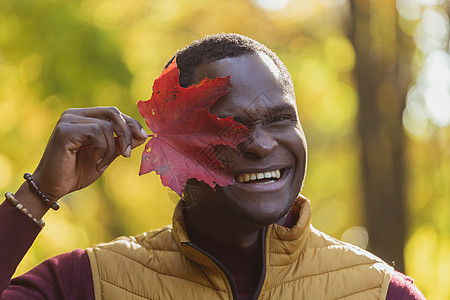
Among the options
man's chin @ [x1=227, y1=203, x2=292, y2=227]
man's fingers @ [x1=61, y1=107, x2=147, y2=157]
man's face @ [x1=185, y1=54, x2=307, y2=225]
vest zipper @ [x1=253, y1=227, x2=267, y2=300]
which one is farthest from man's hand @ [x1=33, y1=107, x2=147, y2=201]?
vest zipper @ [x1=253, y1=227, x2=267, y2=300]

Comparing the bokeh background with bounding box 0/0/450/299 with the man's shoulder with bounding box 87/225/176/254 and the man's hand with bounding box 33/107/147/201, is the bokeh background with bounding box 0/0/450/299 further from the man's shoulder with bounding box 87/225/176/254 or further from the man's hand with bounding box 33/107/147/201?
the man's hand with bounding box 33/107/147/201

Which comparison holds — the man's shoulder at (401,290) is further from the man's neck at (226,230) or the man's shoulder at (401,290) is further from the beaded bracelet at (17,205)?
the beaded bracelet at (17,205)

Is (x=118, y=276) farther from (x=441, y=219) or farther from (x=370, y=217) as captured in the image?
(x=441, y=219)

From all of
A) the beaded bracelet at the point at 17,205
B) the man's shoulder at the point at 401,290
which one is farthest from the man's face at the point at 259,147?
the beaded bracelet at the point at 17,205

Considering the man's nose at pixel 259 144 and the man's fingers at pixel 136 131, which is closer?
the man's fingers at pixel 136 131

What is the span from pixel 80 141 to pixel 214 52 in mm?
635

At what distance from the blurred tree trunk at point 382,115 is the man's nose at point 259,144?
4937mm

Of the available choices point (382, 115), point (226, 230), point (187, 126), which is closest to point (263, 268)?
point (226, 230)

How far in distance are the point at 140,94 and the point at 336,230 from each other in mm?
6565

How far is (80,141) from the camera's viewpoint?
1.96 m

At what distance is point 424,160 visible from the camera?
10797mm

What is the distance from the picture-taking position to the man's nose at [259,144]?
2105 millimetres

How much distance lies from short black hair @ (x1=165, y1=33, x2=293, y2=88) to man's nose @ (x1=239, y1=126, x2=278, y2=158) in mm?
261

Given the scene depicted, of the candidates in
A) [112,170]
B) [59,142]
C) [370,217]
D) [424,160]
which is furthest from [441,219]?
[59,142]
